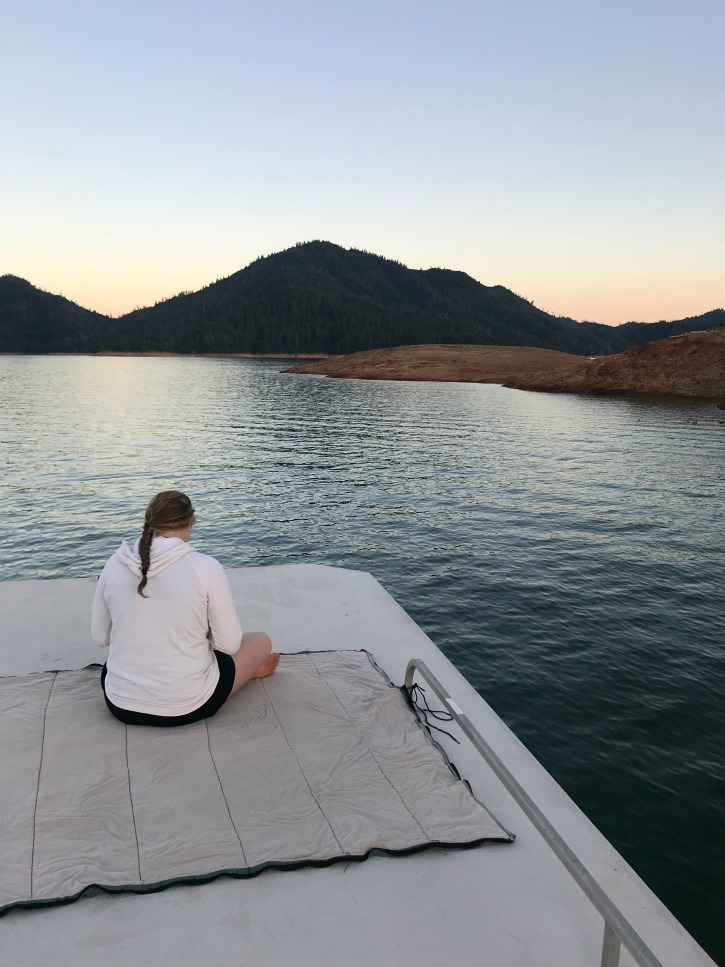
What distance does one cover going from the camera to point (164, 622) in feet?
15.7

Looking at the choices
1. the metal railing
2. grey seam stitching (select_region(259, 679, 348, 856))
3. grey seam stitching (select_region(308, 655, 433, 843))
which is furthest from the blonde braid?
the metal railing

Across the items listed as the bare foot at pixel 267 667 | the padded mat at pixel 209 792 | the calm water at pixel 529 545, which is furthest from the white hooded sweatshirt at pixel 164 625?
the calm water at pixel 529 545

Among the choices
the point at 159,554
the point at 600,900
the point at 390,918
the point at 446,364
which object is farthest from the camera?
the point at 446,364

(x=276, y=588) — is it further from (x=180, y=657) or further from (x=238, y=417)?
(x=238, y=417)

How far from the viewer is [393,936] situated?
12.4 feet

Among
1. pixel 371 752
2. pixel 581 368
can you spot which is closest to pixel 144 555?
pixel 371 752

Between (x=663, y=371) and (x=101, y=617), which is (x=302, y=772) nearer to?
(x=101, y=617)

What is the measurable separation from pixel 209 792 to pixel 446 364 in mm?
102105

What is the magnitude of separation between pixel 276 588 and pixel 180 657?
4805 mm

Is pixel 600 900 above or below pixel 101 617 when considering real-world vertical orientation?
below

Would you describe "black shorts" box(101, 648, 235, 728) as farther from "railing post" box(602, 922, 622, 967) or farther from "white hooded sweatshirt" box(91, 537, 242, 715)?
"railing post" box(602, 922, 622, 967)

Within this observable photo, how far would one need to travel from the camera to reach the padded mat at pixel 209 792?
162 inches

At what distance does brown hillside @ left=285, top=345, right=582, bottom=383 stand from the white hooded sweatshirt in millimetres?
88280

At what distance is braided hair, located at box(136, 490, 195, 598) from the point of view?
4793mm
